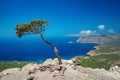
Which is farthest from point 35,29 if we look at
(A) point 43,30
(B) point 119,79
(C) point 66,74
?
(B) point 119,79

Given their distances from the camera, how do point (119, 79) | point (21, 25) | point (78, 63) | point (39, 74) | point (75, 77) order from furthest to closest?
point (78, 63), point (21, 25), point (119, 79), point (39, 74), point (75, 77)

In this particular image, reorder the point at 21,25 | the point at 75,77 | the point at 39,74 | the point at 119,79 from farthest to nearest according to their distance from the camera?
1. the point at 21,25
2. the point at 119,79
3. the point at 39,74
4. the point at 75,77

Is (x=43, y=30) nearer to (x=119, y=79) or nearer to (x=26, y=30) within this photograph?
(x=26, y=30)

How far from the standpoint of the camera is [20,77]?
93.8ft

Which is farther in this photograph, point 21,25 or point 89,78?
point 21,25

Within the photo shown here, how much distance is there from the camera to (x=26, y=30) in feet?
112

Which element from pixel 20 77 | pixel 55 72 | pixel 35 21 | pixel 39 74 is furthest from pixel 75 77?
pixel 35 21

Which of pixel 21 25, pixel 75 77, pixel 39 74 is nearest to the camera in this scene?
pixel 75 77

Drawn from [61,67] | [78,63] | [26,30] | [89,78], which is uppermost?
[26,30]

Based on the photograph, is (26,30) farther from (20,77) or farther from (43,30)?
(20,77)

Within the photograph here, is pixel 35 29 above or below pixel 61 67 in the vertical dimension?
above

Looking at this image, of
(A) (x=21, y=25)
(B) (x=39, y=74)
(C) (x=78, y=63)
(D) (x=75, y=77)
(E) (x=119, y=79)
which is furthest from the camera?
(C) (x=78, y=63)

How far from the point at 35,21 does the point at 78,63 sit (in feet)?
39.4

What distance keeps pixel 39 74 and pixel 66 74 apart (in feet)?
13.8
